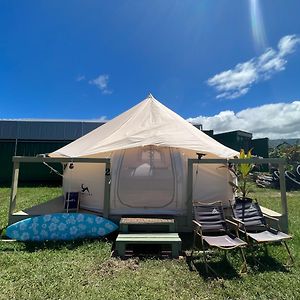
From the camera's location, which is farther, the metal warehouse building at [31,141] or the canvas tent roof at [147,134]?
the metal warehouse building at [31,141]

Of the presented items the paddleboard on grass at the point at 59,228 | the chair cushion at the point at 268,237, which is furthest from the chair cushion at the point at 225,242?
the paddleboard on grass at the point at 59,228

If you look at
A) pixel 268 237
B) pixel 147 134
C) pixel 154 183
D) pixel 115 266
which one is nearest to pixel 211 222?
pixel 268 237

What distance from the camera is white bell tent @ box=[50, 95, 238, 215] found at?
582 centimetres

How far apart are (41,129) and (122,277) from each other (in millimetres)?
14099

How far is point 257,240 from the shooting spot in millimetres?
4031

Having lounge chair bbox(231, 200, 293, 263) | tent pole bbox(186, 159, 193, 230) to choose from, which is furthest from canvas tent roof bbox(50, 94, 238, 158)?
lounge chair bbox(231, 200, 293, 263)

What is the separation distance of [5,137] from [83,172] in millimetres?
11271

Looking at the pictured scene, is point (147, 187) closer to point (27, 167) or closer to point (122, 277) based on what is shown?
point (122, 277)

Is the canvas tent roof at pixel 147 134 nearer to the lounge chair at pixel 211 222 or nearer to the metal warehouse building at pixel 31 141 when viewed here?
the lounge chair at pixel 211 222

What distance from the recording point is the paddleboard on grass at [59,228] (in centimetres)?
498

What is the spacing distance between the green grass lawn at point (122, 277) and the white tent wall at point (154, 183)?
141 centimetres

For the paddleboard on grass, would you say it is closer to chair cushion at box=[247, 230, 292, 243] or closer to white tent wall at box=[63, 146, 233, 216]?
Answer: white tent wall at box=[63, 146, 233, 216]

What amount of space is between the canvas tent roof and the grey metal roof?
28.5ft

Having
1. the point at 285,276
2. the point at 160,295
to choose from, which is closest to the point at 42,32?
the point at 160,295
